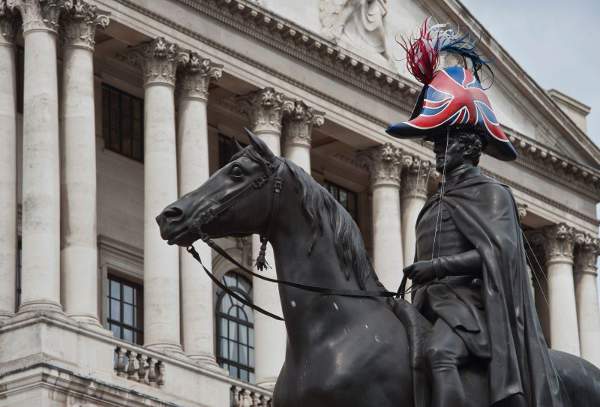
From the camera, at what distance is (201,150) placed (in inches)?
1607

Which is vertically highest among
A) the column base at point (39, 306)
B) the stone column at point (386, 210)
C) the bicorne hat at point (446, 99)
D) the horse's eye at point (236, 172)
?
the stone column at point (386, 210)

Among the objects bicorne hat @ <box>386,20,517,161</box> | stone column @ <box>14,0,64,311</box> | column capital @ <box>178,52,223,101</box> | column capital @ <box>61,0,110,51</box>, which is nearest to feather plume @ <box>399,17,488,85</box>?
bicorne hat @ <box>386,20,517,161</box>

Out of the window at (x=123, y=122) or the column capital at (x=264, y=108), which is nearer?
the window at (x=123, y=122)

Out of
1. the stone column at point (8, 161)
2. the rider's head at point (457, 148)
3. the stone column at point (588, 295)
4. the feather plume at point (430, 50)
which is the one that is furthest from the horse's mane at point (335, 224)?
the stone column at point (588, 295)

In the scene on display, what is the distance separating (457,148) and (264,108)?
3122 cm

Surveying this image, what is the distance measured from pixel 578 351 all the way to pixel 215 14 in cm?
1478

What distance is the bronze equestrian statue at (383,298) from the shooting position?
11008mm

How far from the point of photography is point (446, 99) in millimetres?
11930

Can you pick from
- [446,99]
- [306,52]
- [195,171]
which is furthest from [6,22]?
[446,99]

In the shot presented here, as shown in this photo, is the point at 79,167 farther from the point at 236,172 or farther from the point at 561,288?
the point at 236,172

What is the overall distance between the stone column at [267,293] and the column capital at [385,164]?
3.77 m

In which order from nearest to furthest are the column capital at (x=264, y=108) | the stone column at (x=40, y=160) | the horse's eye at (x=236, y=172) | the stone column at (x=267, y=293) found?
the horse's eye at (x=236, y=172) < the stone column at (x=40, y=160) < the stone column at (x=267, y=293) < the column capital at (x=264, y=108)

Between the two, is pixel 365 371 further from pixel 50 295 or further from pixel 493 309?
pixel 50 295

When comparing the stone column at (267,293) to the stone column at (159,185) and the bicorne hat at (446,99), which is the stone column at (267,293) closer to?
the stone column at (159,185)
